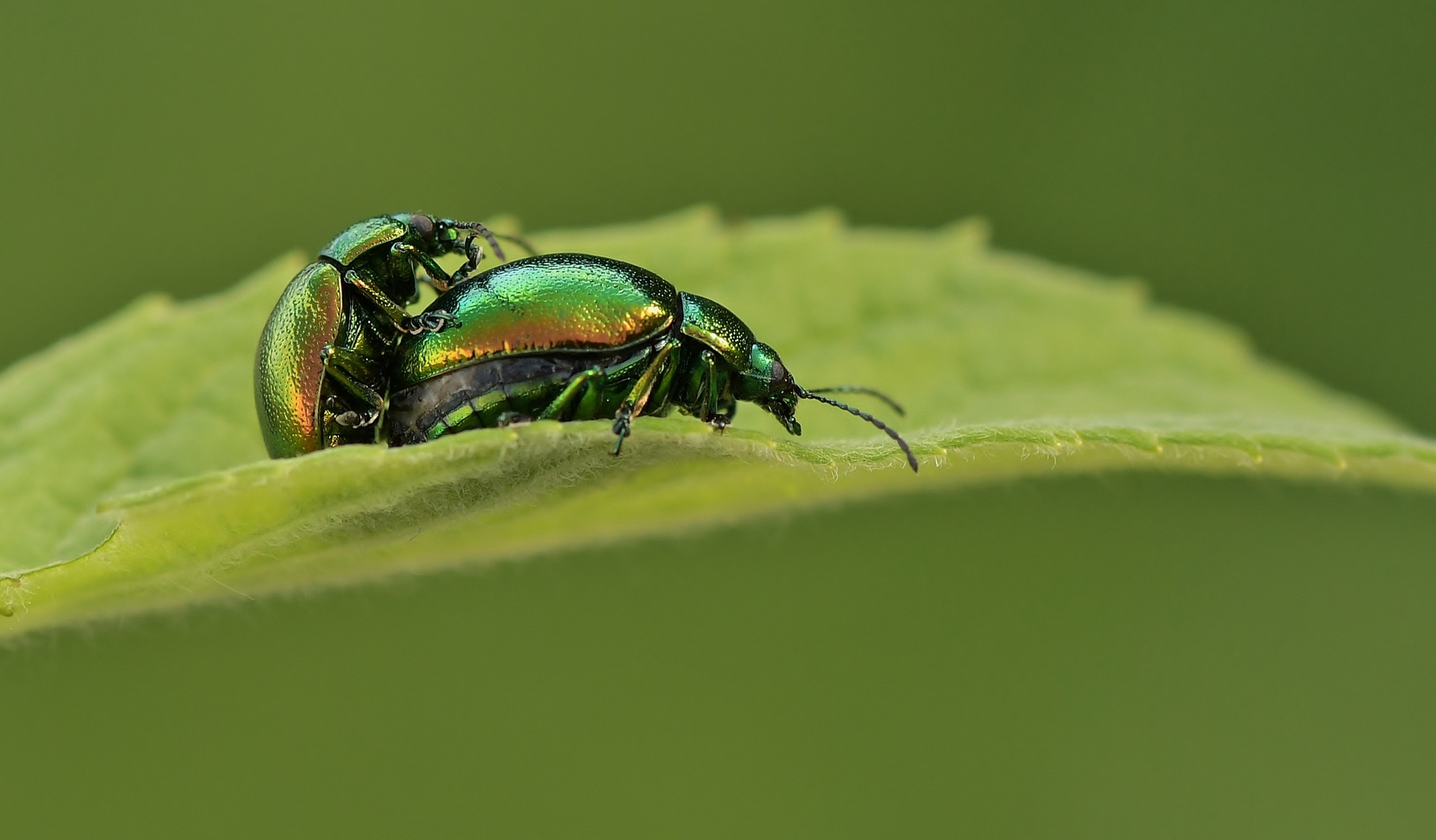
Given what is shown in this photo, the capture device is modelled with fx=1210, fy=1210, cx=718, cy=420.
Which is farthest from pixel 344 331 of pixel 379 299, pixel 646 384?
pixel 646 384

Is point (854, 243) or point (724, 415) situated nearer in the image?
point (724, 415)

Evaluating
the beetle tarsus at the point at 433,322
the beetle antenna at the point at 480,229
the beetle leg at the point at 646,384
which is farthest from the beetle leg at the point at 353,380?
the beetle leg at the point at 646,384

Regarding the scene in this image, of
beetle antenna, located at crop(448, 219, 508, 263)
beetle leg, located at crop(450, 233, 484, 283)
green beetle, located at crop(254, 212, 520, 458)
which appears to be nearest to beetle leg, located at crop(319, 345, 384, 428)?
green beetle, located at crop(254, 212, 520, 458)

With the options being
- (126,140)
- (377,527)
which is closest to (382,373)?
(377,527)

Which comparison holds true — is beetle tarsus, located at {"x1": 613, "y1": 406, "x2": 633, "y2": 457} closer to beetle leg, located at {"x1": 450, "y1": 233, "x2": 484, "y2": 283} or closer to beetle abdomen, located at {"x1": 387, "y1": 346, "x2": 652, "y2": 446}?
beetle abdomen, located at {"x1": 387, "y1": 346, "x2": 652, "y2": 446}

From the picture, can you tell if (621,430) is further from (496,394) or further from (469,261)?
(469,261)

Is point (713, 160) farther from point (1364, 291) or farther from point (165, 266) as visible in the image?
point (1364, 291)
